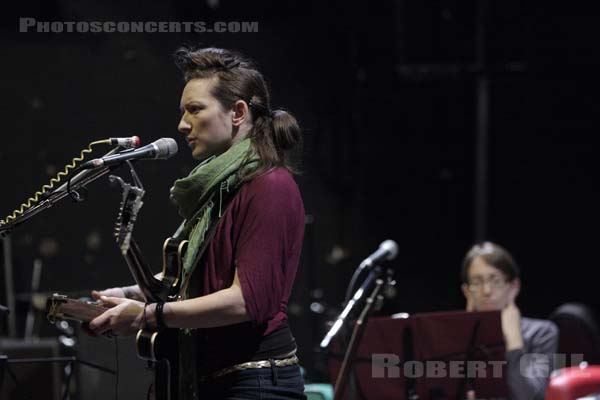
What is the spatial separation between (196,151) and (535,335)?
286 centimetres

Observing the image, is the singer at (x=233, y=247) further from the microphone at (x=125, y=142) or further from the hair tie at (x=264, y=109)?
the microphone at (x=125, y=142)

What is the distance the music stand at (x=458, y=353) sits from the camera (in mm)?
4297

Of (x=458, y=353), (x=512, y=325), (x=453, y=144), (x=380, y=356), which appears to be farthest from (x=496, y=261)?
(x=453, y=144)

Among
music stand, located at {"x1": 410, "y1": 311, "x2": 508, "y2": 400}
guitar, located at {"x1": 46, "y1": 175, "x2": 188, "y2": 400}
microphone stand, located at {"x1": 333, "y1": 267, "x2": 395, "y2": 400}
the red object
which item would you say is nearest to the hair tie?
guitar, located at {"x1": 46, "y1": 175, "x2": 188, "y2": 400}

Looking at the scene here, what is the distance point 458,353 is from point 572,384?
665mm

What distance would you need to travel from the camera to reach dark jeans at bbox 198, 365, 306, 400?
2.69 metres

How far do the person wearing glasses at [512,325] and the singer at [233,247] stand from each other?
2394 millimetres

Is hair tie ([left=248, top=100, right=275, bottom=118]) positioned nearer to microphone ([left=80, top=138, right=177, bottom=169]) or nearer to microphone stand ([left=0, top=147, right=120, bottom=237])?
microphone ([left=80, top=138, right=177, bottom=169])

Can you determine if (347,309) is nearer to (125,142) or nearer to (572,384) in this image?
(572,384)

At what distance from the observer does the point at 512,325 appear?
16.9 feet

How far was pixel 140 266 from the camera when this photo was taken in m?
2.82

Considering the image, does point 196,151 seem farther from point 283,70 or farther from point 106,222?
point 283,70

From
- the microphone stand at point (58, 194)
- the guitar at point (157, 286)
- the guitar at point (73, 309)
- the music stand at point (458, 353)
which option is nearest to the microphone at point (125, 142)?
the microphone stand at point (58, 194)

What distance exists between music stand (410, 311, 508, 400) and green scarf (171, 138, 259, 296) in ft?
5.47
